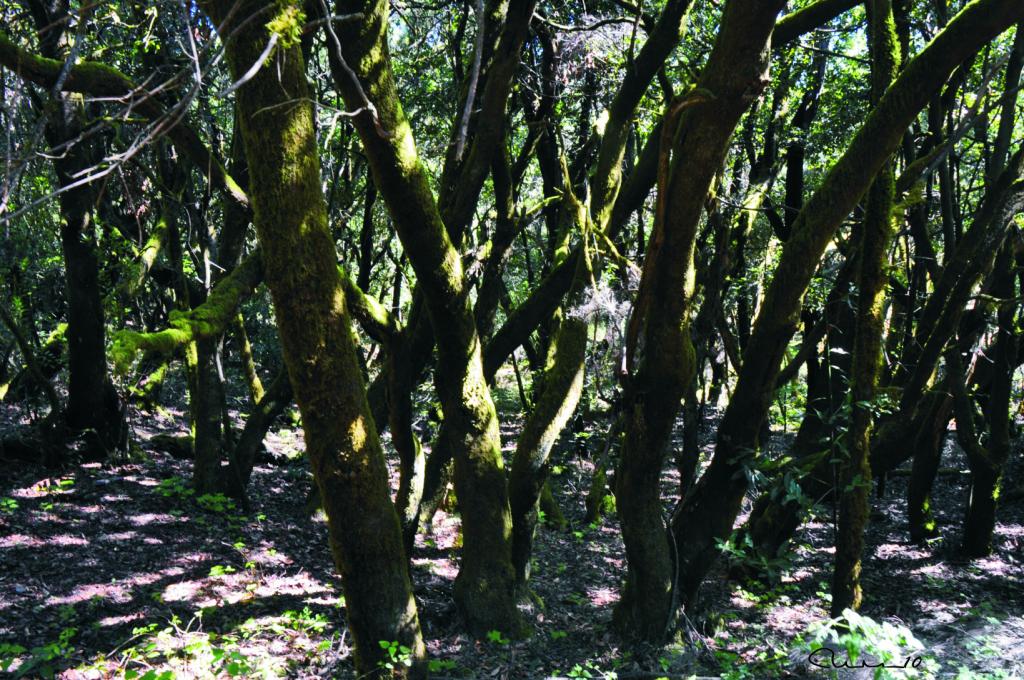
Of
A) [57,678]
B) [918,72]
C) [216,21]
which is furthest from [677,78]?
[57,678]

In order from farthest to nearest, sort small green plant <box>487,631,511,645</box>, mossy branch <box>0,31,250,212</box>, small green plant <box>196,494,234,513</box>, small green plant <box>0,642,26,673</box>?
small green plant <box>196,494,234,513</box>, small green plant <box>487,631,511,645</box>, small green plant <box>0,642,26,673</box>, mossy branch <box>0,31,250,212</box>

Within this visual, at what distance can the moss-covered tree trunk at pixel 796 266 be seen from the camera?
385cm

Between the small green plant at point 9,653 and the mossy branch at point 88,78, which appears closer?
the mossy branch at point 88,78

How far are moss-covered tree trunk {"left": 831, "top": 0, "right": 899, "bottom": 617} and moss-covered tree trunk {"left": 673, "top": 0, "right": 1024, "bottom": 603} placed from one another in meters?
0.39

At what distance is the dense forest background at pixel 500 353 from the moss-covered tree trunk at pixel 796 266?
Answer: 2 cm

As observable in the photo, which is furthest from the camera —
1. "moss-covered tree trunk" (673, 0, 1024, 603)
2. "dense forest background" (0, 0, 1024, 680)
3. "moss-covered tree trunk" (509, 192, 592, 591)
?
"moss-covered tree trunk" (509, 192, 592, 591)

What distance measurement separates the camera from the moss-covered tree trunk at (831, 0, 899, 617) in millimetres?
4570

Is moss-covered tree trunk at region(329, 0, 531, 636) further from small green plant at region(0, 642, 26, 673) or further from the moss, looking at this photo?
small green plant at region(0, 642, 26, 673)

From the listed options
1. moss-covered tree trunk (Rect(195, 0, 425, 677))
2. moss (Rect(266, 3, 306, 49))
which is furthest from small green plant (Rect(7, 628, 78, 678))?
moss (Rect(266, 3, 306, 49))

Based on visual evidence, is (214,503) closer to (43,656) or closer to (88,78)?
(43,656)

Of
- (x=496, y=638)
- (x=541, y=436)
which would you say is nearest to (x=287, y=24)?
(x=541, y=436)

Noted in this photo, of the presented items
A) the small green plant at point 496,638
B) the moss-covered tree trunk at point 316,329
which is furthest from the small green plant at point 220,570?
the moss-covered tree trunk at point 316,329

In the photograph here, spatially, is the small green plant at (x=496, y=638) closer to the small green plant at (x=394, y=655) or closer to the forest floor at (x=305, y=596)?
the forest floor at (x=305, y=596)

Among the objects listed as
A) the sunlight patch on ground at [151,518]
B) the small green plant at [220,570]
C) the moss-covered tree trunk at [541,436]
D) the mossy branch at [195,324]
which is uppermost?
the mossy branch at [195,324]
